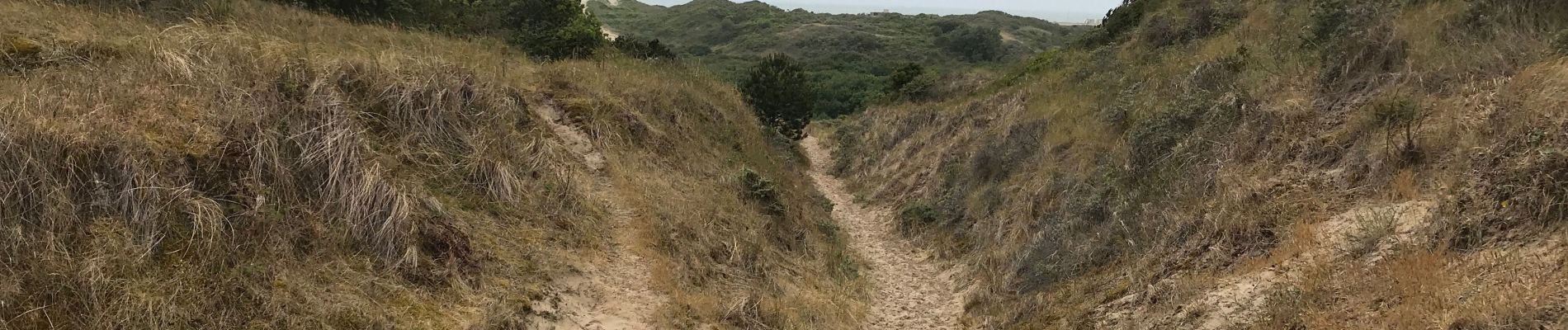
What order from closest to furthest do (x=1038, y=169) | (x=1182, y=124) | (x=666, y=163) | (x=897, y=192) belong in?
(x=1182, y=124)
(x=666, y=163)
(x=1038, y=169)
(x=897, y=192)

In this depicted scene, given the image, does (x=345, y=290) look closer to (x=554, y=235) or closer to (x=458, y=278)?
(x=458, y=278)

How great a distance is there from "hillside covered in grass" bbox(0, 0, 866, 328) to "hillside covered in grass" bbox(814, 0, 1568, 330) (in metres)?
3.26

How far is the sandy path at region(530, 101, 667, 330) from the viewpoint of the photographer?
7.15m

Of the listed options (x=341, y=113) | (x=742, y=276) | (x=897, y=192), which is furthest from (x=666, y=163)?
(x=897, y=192)

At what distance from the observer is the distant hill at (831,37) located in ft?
182

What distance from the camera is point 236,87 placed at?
6.87 m

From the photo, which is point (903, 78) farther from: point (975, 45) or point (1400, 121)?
point (975, 45)

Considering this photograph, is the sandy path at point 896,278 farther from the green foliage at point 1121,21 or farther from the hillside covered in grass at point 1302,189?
the green foliage at point 1121,21

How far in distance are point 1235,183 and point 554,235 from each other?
25.6ft

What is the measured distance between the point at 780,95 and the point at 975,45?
48.4m

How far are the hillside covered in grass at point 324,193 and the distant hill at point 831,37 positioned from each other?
34.6 metres

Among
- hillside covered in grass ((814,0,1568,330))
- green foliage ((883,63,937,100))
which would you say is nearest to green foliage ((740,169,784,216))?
hillside covered in grass ((814,0,1568,330))

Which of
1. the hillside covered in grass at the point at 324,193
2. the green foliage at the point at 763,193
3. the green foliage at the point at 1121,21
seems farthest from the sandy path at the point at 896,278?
the green foliage at the point at 1121,21

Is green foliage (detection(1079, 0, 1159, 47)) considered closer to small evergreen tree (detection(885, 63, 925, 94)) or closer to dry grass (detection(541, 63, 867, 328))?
small evergreen tree (detection(885, 63, 925, 94))
